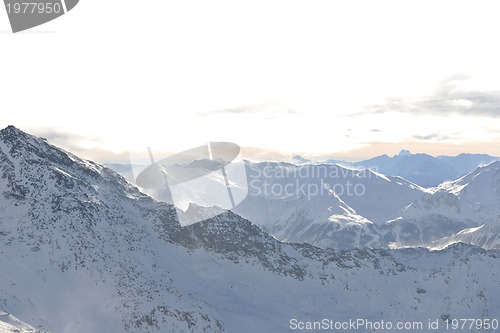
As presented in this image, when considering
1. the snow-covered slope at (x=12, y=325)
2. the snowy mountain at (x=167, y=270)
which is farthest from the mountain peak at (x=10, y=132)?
the snow-covered slope at (x=12, y=325)

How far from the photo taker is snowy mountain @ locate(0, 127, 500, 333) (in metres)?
111

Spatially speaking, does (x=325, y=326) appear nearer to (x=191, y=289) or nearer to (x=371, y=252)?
(x=191, y=289)

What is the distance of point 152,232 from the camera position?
148125mm

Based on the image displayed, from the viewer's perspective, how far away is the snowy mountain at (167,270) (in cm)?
11069

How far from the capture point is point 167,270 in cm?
13775

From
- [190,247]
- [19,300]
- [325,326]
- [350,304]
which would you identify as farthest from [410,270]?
[19,300]

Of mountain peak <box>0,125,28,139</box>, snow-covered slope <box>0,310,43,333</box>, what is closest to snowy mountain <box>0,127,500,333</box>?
snow-covered slope <box>0,310,43,333</box>

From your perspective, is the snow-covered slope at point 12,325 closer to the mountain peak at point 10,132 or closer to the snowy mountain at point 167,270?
the snowy mountain at point 167,270

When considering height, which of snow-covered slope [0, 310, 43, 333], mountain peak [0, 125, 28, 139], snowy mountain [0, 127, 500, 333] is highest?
mountain peak [0, 125, 28, 139]

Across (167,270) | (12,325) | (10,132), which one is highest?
(10,132)

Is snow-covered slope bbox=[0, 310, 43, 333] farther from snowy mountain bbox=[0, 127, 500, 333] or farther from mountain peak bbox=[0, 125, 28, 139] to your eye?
mountain peak bbox=[0, 125, 28, 139]

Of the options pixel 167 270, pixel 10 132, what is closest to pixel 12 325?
pixel 167 270

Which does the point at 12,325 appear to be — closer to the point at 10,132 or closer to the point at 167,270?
the point at 167,270

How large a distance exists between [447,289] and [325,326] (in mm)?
41835
